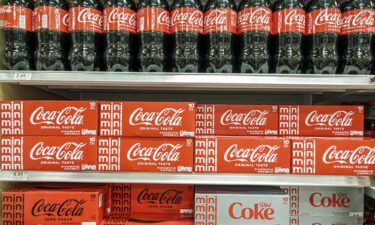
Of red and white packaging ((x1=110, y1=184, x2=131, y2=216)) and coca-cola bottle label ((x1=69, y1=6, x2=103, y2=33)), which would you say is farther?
red and white packaging ((x1=110, y1=184, x2=131, y2=216))

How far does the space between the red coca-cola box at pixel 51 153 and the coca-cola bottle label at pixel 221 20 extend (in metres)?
0.74

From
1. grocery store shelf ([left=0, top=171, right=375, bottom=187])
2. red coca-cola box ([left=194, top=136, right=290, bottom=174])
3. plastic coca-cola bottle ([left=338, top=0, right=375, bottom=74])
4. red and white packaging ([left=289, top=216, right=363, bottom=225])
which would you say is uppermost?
plastic coca-cola bottle ([left=338, top=0, right=375, bottom=74])

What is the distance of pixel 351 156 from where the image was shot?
42.4 inches

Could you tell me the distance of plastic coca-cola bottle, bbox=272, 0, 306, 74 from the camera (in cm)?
111

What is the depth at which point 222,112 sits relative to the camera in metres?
1.14

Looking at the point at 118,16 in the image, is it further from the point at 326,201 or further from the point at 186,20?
the point at 326,201

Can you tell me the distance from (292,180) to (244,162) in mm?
220

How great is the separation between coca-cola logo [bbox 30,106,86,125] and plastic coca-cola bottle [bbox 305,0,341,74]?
109 cm

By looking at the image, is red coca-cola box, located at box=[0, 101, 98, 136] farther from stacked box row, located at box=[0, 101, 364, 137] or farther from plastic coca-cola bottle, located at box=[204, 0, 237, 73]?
plastic coca-cola bottle, located at box=[204, 0, 237, 73]

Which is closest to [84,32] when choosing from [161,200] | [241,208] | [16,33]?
[16,33]

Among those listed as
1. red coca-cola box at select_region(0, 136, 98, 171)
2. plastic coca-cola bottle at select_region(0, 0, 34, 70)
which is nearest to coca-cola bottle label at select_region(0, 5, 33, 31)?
plastic coca-cola bottle at select_region(0, 0, 34, 70)

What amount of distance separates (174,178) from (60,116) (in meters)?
0.58

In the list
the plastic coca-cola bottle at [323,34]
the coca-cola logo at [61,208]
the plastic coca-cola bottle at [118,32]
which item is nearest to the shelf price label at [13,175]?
the coca-cola logo at [61,208]

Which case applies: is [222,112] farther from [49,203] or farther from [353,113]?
[49,203]
